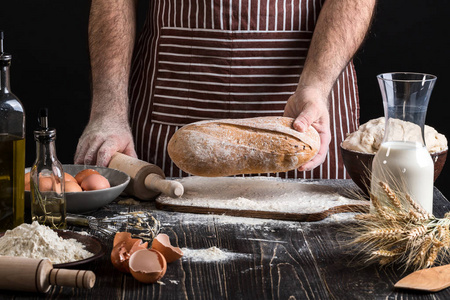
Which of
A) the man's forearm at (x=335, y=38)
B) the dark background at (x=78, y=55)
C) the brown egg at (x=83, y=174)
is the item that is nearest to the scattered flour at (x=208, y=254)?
the brown egg at (x=83, y=174)

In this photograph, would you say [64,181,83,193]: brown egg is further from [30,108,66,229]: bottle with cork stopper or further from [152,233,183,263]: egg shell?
[152,233,183,263]: egg shell

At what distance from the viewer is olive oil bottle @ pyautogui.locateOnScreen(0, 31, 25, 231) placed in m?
1.44

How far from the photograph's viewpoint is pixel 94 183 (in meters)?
1.69

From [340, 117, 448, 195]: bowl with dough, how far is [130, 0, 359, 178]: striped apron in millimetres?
455

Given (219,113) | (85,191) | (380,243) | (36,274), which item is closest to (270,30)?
(219,113)

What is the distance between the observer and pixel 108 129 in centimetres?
217

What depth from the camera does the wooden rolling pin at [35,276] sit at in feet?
3.65

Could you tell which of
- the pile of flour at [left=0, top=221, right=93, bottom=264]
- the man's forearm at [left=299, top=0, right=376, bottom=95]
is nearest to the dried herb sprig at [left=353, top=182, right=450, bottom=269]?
the pile of flour at [left=0, top=221, right=93, bottom=264]

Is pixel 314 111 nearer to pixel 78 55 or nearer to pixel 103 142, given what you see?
pixel 103 142

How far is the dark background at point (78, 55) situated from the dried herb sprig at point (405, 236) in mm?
1859

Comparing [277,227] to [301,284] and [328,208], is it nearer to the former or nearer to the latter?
[328,208]

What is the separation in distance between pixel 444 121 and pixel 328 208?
1703 millimetres

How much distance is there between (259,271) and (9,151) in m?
0.62

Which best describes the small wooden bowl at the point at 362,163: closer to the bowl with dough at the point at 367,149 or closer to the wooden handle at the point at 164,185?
the bowl with dough at the point at 367,149
